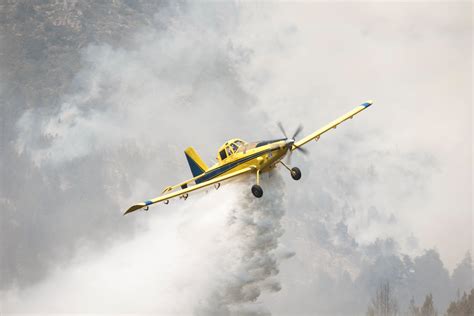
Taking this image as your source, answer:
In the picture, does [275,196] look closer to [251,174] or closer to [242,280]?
[251,174]

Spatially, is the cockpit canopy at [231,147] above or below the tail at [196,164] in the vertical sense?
below

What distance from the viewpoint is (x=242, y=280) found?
73.4m

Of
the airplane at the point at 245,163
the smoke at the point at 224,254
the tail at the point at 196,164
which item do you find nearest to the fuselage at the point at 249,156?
the airplane at the point at 245,163

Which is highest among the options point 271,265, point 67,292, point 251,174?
point 67,292

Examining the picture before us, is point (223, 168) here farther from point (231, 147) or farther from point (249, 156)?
Result: point (249, 156)

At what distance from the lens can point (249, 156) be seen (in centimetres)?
6038

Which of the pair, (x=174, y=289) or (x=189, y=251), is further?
(x=174, y=289)

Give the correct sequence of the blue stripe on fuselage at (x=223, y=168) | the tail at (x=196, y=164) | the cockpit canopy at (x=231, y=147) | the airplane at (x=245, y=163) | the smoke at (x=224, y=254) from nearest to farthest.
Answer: the airplane at (x=245, y=163) → the blue stripe on fuselage at (x=223, y=168) → the cockpit canopy at (x=231, y=147) → the smoke at (x=224, y=254) → the tail at (x=196, y=164)

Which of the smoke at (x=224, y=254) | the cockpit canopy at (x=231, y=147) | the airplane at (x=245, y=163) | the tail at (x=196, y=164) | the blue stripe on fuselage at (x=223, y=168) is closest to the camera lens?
the airplane at (x=245, y=163)

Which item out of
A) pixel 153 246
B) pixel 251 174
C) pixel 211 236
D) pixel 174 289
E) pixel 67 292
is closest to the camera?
pixel 251 174

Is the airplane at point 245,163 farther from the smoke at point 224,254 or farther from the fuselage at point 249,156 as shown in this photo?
the smoke at point 224,254

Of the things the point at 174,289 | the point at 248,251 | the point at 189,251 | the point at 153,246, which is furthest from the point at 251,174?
the point at 153,246

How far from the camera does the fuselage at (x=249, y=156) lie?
58.4m

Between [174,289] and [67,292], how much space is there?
100692 millimetres
